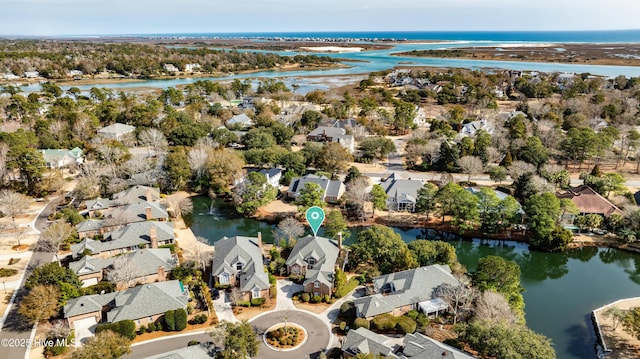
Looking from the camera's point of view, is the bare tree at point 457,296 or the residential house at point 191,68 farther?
the residential house at point 191,68

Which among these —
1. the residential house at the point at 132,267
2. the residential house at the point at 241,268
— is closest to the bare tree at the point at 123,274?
the residential house at the point at 132,267

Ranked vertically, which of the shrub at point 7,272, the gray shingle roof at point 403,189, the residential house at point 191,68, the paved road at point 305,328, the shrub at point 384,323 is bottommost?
the paved road at point 305,328

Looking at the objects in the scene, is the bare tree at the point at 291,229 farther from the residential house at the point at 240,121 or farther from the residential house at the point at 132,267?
the residential house at the point at 240,121

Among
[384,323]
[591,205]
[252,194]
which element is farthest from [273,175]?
[591,205]

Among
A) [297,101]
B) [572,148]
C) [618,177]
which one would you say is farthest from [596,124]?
[297,101]

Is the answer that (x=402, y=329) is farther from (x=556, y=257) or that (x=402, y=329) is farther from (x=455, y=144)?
(x=455, y=144)

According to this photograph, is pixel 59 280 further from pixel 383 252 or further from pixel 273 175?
pixel 273 175
